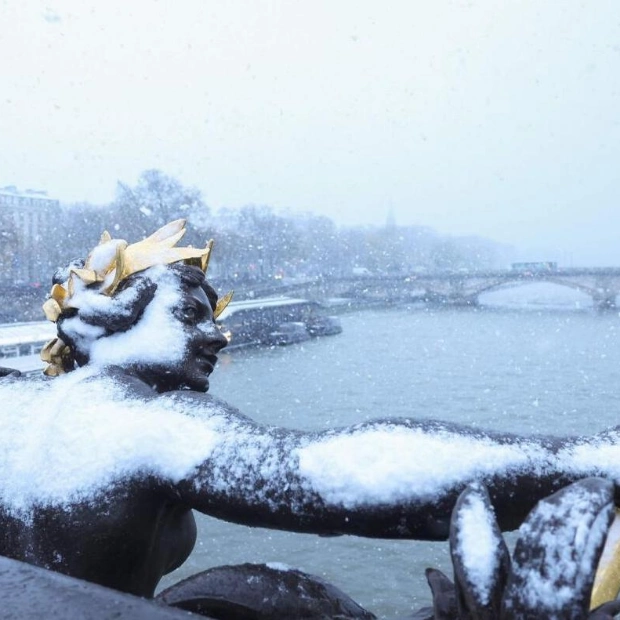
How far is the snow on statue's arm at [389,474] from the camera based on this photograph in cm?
124

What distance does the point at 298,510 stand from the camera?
131cm

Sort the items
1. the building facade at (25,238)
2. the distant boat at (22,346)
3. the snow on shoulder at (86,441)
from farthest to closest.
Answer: the building facade at (25,238)
the distant boat at (22,346)
the snow on shoulder at (86,441)

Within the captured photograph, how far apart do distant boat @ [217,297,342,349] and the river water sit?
0.87 metres

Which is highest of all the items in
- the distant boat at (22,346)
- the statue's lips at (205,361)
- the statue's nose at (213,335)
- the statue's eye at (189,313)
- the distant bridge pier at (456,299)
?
the statue's eye at (189,313)

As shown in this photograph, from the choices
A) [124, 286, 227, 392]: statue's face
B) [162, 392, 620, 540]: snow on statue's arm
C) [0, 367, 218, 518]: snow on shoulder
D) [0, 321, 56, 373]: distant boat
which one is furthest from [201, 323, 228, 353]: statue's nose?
[0, 321, 56, 373]: distant boat

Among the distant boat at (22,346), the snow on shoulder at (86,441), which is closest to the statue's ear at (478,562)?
the snow on shoulder at (86,441)

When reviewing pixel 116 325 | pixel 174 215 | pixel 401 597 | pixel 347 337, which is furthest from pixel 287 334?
pixel 116 325

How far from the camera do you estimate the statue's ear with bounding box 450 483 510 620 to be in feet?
3.41

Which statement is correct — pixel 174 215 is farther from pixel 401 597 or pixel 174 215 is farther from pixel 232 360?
pixel 401 597

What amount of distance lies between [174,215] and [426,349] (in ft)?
53.0

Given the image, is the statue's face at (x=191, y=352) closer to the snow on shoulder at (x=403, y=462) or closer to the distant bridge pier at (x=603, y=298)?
the snow on shoulder at (x=403, y=462)

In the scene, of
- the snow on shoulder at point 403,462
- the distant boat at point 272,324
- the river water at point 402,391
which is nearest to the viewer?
the snow on shoulder at point 403,462

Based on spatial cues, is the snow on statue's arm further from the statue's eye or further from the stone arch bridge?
the stone arch bridge

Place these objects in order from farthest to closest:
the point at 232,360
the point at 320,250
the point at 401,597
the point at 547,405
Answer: the point at 320,250 < the point at 232,360 < the point at 547,405 < the point at 401,597
